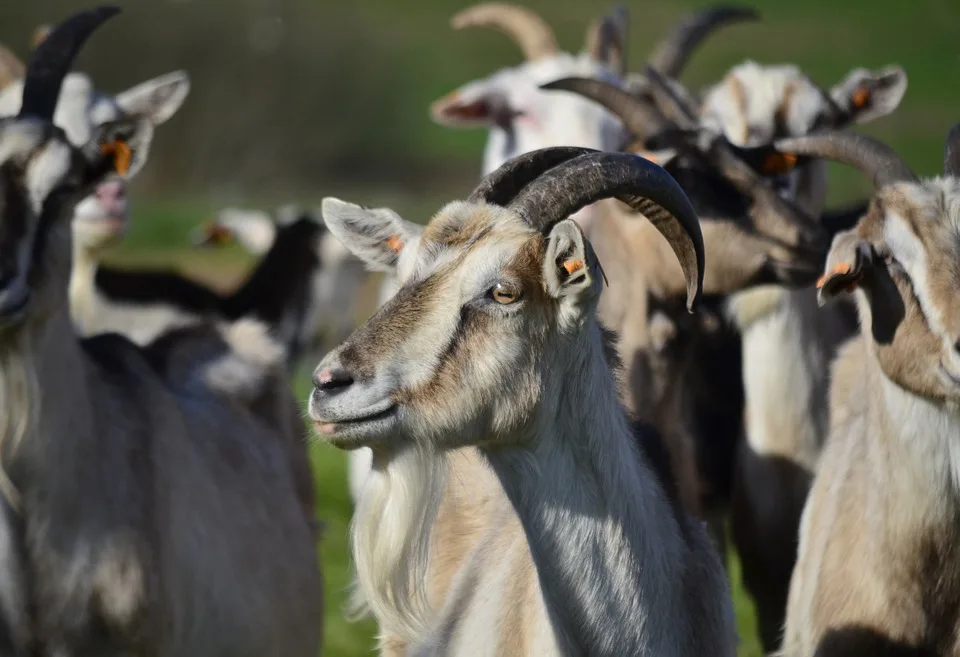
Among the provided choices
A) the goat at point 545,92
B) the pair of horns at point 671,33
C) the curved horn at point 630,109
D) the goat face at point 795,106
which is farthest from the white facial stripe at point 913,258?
the pair of horns at point 671,33

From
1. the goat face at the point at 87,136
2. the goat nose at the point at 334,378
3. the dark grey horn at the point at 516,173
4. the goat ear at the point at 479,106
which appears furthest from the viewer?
the goat ear at the point at 479,106

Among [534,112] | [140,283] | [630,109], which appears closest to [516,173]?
[630,109]

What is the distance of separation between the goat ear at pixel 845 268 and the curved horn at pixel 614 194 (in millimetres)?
464

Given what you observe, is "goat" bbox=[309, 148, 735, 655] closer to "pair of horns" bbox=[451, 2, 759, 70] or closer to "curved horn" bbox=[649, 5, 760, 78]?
"pair of horns" bbox=[451, 2, 759, 70]

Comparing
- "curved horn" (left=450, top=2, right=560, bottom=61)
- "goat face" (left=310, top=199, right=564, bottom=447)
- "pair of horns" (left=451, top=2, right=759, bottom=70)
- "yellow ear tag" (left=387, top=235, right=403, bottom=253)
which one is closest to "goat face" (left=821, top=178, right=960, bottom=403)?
"goat face" (left=310, top=199, right=564, bottom=447)

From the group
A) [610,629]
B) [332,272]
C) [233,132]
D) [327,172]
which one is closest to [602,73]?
[610,629]

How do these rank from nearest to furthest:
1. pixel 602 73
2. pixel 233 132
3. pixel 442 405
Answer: pixel 442 405 → pixel 602 73 → pixel 233 132

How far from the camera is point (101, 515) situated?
15.4 feet

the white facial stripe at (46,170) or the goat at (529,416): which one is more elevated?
the white facial stripe at (46,170)

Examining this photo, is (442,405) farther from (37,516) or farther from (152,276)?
(152,276)

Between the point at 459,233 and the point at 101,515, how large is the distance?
1.78 metres

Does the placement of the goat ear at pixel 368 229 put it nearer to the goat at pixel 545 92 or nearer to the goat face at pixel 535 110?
the goat at pixel 545 92

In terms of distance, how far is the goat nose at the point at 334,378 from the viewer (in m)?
3.31

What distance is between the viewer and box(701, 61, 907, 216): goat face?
6574 mm
